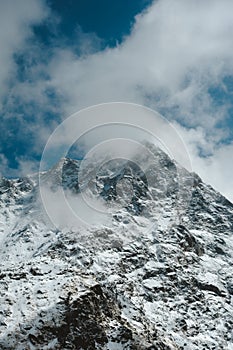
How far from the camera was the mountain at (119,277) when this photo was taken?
7119cm

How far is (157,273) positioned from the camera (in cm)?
13550

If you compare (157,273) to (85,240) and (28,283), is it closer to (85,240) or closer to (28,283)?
(85,240)

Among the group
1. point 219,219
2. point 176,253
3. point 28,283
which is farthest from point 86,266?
point 219,219

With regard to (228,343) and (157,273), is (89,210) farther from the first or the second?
(228,343)

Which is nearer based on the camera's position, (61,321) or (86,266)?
(61,321)

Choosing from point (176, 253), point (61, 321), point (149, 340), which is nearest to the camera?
point (61, 321)

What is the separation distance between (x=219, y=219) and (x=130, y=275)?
→ 73.2 metres

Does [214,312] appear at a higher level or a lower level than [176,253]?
lower

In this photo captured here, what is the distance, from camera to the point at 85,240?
152 meters

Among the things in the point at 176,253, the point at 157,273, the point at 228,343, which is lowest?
the point at 228,343

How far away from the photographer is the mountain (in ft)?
234

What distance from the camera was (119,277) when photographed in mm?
127000

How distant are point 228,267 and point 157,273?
30636 mm

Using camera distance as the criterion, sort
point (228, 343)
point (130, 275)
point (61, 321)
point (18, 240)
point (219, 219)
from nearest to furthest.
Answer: point (61, 321)
point (228, 343)
point (130, 275)
point (18, 240)
point (219, 219)
